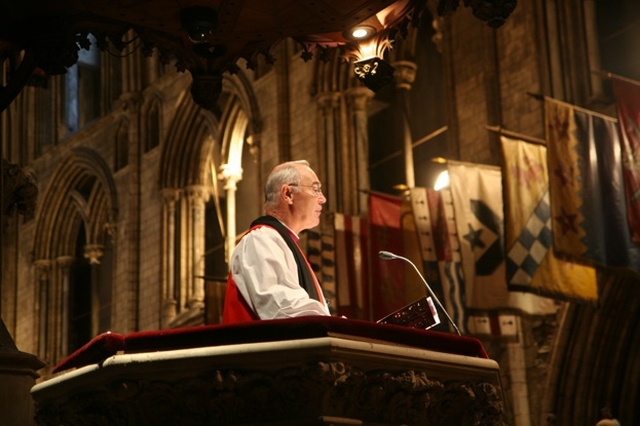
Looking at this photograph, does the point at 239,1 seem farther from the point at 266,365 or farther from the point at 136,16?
the point at 266,365

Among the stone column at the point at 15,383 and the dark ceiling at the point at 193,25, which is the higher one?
the dark ceiling at the point at 193,25

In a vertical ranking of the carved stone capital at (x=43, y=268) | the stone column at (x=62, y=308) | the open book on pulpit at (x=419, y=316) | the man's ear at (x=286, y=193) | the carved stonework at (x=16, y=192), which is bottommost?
the open book on pulpit at (x=419, y=316)

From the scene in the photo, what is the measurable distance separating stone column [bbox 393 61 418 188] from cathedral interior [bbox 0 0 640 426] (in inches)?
1.5

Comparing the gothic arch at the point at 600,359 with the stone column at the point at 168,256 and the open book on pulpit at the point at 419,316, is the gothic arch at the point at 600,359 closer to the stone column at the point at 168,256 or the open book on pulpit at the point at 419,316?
the stone column at the point at 168,256

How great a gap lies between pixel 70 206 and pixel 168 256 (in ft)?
15.1

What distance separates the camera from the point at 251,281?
4293mm

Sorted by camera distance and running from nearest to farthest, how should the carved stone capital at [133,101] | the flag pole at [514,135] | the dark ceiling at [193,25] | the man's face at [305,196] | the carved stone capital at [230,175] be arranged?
the man's face at [305,196]
the dark ceiling at [193,25]
the flag pole at [514,135]
the carved stone capital at [230,175]
the carved stone capital at [133,101]

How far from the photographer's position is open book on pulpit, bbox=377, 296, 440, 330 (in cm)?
437

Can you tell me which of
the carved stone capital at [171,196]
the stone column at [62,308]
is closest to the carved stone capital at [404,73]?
the carved stone capital at [171,196]

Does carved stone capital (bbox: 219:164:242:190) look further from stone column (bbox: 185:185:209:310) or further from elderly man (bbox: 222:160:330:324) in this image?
elderly man (bbox: 222:160:330:324)

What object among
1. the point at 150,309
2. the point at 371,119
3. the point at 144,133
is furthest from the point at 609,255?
the point at 144,133

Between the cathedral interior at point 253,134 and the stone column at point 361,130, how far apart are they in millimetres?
32

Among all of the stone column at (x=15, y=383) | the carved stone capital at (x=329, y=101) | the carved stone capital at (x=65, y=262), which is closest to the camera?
the stone column at (x=15, y=383)

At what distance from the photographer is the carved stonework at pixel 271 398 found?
374 centimetres
